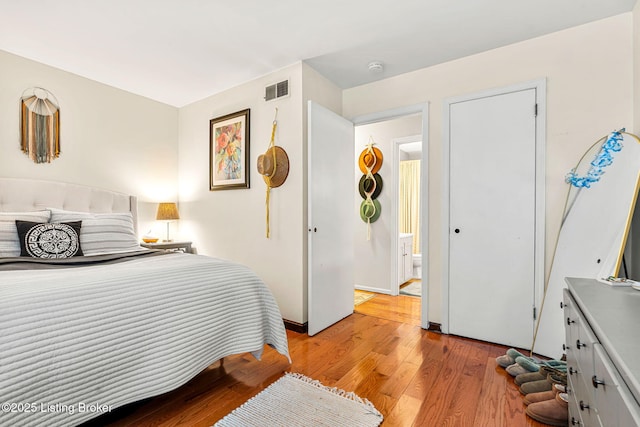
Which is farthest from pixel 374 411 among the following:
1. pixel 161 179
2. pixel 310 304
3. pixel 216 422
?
pixel 161 179

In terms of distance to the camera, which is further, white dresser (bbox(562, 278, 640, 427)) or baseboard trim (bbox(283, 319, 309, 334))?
baseboard trim (bbox(283, 319, 309, 334))

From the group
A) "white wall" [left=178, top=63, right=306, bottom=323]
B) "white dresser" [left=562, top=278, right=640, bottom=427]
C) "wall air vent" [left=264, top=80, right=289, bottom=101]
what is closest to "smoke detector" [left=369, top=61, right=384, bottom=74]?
"white wall" [left=178, top=63, right=306, bottom=323]

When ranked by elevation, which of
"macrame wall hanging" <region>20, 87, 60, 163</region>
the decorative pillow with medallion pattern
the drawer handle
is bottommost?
the drawer handle

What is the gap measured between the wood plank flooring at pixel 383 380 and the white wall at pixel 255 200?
630 millimetres

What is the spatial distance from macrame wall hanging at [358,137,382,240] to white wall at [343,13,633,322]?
1.33 m

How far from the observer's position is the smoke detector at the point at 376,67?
2764mm

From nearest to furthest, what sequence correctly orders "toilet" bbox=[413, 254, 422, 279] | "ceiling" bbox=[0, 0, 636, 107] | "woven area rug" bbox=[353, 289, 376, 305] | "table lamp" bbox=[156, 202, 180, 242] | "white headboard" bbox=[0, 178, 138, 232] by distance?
"ceiling" bbox=[0, 0, 636, 107], "white headboard" bbox=[0, 178, 138, 232], "table lamp" bbox=[156, 202, 180, 242], "woven area rug" bbox=[353, 289, 376, 305], "toilet" bbox=[413, 254, 422, 279]

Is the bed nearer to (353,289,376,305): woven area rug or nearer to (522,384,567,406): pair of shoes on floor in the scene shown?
(522,384,567,406): pair of shoes on floor

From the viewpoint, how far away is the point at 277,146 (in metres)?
2.93

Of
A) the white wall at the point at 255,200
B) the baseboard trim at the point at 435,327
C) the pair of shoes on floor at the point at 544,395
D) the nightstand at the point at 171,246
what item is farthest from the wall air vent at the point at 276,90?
the pair of shoes on floor at the point at 544,395

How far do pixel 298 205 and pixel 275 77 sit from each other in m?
1.28

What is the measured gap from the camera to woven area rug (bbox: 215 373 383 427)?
1508 mm

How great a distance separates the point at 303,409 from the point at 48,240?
2113mm

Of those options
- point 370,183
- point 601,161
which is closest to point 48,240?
point 370,183
